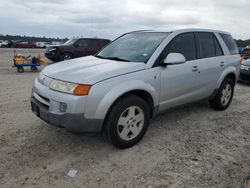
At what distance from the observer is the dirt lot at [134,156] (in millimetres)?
2768

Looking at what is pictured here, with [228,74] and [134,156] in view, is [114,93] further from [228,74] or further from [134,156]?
[228,74]

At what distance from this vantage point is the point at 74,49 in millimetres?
14570

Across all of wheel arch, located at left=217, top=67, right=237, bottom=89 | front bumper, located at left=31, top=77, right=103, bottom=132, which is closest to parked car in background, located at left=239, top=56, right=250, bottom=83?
wheel arch, located at left=217, top=67, right=237, bottom=89

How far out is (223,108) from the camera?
5367 millimetres

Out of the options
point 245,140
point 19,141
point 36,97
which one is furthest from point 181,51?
point 19,141

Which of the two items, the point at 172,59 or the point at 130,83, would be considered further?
the point at 172,59

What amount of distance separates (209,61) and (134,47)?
5.22 ft

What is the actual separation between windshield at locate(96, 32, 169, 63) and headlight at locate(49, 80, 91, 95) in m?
1.08

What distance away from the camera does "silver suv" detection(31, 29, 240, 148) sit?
9.86 feet

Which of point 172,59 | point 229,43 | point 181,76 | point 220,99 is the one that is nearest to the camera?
point 172,59

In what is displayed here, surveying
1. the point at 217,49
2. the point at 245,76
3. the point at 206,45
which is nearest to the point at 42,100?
the point at 206,45

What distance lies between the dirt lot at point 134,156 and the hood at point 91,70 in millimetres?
949

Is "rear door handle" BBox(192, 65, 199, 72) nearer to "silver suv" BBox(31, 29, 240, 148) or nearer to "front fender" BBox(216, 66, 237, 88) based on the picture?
"silver suv" BBox(31, 29, 240, 148)

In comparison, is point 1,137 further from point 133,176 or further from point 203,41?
point 203,41
